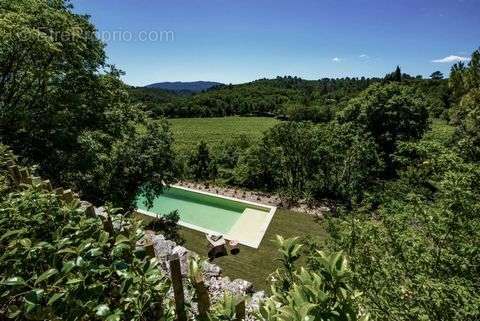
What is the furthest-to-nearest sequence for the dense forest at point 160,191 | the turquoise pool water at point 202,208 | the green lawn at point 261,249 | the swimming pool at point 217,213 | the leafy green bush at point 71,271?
the turquoise pool water at point 202,208, the swimming pool at point 217,213, the green lawn at point 261,249, the dense forest at point 160,191, the leafy green bush at point 71,271

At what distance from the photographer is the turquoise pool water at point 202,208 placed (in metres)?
18.1

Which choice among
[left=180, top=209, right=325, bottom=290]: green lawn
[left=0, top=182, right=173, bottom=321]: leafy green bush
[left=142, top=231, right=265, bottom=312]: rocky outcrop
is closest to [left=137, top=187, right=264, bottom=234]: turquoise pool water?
[left=180, top=209, right=325, bottom=290]: green lawn

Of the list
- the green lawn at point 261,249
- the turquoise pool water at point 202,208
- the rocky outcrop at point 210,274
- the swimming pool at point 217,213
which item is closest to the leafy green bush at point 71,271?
the rocky outcrop at point 210,274

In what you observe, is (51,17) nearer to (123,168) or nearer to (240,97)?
(123,168)

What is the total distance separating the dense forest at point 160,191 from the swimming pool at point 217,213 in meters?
3.43

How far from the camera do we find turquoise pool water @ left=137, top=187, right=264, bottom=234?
18.1 meters

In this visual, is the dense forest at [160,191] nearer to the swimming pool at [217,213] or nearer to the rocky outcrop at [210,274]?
the rocky outcrop at [210,274]

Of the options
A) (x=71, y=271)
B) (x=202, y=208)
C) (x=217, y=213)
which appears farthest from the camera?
(x=202, y=208)

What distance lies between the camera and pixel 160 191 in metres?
13.9

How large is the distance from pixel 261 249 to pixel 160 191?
4.97m

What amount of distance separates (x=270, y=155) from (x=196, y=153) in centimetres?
891

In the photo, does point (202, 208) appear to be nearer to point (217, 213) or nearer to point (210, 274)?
point (217, 213)

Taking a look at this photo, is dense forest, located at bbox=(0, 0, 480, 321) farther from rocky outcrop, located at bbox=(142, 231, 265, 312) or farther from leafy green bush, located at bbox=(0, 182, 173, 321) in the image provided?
rocky outcrop, located at bbox=(142, 231, 265, 312)

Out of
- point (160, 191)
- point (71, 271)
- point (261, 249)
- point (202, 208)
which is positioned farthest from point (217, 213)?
point (71, 271)
